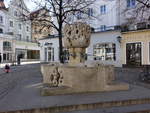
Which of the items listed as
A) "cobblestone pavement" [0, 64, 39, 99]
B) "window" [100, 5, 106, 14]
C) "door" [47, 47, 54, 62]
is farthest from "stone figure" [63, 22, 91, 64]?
"door" [47, 47, 54, 62]

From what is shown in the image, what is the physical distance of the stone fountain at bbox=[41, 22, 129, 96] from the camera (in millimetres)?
7809

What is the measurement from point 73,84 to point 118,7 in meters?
23.8

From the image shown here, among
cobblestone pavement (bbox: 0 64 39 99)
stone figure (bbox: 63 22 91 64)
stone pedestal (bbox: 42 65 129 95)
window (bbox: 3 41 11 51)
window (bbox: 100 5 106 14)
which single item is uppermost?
window (bbox: 100 5 106 14)

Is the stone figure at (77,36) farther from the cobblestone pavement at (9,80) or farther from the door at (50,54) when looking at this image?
the door at (50,54)

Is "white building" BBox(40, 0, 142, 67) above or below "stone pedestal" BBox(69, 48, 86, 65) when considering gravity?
above

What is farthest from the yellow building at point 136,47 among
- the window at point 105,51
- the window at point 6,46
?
the window at point 6,46

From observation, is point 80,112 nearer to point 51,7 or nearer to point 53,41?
point 51,7

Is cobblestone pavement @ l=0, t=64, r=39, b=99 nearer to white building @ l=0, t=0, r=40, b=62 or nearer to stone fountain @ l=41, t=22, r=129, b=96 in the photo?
stone fountain @ l=41, t=22, r=129, b=96

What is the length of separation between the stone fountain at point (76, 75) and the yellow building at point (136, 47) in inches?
654

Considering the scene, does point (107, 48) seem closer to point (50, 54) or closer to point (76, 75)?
point (50, 54)

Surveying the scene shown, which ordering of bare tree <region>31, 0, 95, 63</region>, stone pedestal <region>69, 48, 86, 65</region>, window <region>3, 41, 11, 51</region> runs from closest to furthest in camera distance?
stone pedestal <region>69, 48, 86, 65</region> → bare tree <region>31, 0, 95, 63</region> → window <region>3, 41, 11, 51</region>

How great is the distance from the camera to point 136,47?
25281 millimetres

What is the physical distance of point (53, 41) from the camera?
34969 mm

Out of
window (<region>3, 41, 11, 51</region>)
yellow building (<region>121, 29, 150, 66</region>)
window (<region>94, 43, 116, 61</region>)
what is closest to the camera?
yellow building (<region>121, 29, 150, 66</region>)
